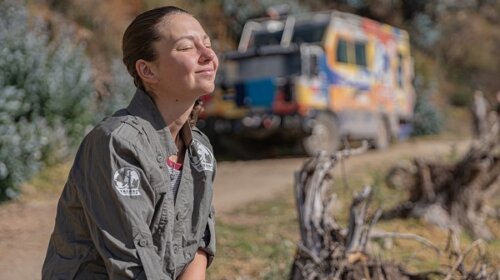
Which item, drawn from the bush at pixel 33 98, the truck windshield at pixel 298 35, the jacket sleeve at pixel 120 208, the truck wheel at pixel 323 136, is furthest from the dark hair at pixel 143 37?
the truck windshield at pixel 298 35

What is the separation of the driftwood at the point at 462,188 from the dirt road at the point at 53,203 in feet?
3.12

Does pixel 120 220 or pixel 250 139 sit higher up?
pixel 120 220

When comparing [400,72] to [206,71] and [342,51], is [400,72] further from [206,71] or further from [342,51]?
[206,71]

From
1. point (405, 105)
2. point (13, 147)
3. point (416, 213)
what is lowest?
point (405, 105)

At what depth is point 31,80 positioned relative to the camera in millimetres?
8461

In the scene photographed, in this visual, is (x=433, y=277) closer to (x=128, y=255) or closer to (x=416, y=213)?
(x=416, y=213)

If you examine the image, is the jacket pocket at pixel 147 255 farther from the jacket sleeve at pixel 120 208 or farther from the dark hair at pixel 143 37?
the dark hair at pixel 143 37

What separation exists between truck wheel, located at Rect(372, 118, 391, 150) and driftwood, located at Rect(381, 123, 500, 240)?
9595mm

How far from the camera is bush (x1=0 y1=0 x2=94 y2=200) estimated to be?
7805 millimetres

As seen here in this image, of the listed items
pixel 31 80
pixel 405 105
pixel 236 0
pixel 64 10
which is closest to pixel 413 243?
pixel 31 80

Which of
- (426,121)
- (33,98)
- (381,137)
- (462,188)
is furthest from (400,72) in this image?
(462,188)

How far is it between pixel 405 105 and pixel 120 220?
1740cm

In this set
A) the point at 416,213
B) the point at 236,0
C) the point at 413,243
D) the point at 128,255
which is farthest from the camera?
the point at 236,0

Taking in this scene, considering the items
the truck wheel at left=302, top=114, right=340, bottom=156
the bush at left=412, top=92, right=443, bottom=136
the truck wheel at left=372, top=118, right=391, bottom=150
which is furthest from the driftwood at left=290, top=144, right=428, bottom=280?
the bush at left=412, top=92, right=443, bottom=136
